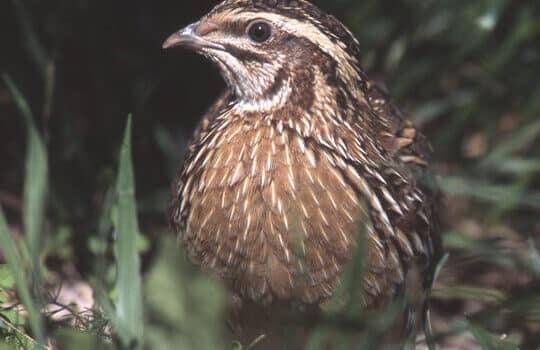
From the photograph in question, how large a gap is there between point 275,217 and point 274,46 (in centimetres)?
69

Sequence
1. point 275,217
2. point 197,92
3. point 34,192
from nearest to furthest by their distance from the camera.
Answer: point 34,192, point 275,217, point 197,92

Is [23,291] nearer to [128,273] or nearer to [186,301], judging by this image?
[128,273]

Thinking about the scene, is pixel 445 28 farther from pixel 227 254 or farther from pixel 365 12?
pixel 227 254

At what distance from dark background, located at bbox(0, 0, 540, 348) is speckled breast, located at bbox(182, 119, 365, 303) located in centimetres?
175

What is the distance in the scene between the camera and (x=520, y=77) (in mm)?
5578

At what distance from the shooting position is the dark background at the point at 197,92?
521 centimetres

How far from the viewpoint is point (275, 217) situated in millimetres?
3314

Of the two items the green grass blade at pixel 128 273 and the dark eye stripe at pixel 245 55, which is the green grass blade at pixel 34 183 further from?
the dark eye stripe at pixel 245 55

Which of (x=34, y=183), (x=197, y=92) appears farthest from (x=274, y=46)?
(x=197, y=92)

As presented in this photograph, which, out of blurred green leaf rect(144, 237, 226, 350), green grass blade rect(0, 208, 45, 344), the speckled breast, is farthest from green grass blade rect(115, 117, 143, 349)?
the speckled breast

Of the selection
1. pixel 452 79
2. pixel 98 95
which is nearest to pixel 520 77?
pixel 452 79

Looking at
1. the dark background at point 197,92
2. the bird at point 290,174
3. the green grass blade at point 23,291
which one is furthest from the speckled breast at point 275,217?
the dark background at point 197,92

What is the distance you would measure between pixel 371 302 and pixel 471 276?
2.16 m

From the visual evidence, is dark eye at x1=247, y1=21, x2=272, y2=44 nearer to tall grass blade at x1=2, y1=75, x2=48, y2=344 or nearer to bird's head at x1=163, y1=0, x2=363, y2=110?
bird's head at x1=163, y1=0, x2=363, y2=110
